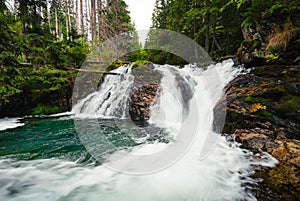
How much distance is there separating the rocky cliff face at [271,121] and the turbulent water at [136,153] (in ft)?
0.91

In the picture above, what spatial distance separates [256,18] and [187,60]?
601 centimetres

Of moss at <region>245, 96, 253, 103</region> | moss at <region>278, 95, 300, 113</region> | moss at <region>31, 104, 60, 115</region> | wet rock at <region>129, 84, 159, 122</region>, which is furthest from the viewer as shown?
moss at <region>31, 104, 60, 115</region>

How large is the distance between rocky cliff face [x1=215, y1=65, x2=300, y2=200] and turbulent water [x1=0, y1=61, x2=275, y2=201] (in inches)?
11.0

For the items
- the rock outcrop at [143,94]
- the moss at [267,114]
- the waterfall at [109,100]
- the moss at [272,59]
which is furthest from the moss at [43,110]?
the moss at [272,59]

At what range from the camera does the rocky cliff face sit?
2.61 meters

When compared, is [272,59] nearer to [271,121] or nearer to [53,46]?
[271,121]

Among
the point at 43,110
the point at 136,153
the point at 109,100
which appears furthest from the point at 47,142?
the point at 43,110

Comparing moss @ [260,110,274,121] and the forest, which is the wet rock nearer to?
the forest

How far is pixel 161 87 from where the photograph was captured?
8398 mm

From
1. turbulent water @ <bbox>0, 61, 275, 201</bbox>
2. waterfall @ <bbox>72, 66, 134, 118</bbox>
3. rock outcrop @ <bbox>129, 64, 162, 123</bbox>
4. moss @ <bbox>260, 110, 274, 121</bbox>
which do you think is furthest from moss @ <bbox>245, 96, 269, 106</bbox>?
waterfall @ <bbox>72, 66, 134, 118</bbox>

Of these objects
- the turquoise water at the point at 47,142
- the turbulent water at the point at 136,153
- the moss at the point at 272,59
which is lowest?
the turquoise water at the point at 47,142

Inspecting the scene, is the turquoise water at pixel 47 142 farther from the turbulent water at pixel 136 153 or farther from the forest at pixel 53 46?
the forest at pixel 53 46

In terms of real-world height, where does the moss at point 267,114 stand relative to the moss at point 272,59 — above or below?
below

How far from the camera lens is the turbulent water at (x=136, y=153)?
260cm
